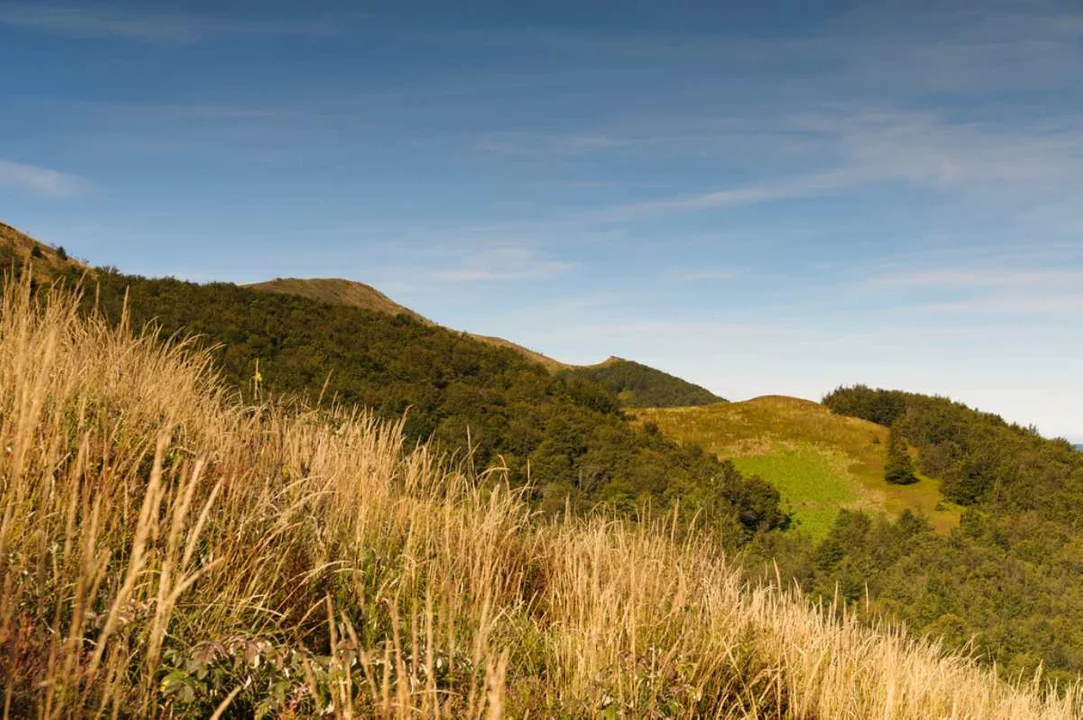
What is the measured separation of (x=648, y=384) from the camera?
162000 mm

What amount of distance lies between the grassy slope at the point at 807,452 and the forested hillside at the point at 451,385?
17.1 feet

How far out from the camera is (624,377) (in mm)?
164000

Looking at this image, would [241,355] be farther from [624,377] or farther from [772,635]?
[624,377]

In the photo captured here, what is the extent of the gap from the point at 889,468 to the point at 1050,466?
75.4ft

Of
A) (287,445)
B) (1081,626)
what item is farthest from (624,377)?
(287,445)

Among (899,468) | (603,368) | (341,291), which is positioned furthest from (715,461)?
(603,368)

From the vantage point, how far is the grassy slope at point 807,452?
182 feet

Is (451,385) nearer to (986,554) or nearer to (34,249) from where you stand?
(34,249)

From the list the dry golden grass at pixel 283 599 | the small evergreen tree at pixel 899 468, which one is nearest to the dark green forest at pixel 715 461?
the small evergreen tree at pixel 899 468

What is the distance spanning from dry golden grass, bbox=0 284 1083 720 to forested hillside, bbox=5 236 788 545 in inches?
1211

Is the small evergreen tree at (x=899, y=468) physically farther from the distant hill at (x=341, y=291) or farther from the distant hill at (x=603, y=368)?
the distant hill at (x=341, y=291)

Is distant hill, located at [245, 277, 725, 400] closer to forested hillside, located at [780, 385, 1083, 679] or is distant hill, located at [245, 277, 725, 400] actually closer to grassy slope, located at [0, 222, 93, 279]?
grassy slope, located at [0, 222, 93, 279]

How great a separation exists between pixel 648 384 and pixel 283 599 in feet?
531

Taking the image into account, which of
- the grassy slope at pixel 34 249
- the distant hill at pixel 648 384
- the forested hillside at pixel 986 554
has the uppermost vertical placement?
the distant hill at pixel 648 384
